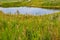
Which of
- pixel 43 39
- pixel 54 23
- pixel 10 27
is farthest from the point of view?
pixel 54 23

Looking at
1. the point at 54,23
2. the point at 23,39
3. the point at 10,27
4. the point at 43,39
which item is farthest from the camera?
the point at 54,23

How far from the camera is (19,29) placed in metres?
5.77

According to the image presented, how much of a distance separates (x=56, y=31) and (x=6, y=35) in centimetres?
168

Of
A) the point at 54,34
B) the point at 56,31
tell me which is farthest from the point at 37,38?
the point at 56,31

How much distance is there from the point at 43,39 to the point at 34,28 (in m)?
0.67

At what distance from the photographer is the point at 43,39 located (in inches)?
226

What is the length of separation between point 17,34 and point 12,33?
0.56ft

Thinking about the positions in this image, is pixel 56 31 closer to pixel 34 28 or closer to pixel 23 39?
pixel 34 28

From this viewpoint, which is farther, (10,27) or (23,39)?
(10,27)

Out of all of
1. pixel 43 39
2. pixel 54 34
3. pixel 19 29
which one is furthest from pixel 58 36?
pixel 19 29

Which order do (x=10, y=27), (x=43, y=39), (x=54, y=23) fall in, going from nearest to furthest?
(x=43, y=39) → (x=10, y=27) → (x=54, y=23)

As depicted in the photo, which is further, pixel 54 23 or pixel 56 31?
pixel 54 23

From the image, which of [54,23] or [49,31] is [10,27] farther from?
[54,23]

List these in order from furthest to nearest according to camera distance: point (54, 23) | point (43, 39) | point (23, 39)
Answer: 1. point (54, 23)
2. point (43, 39)
3. point (23, 39)
